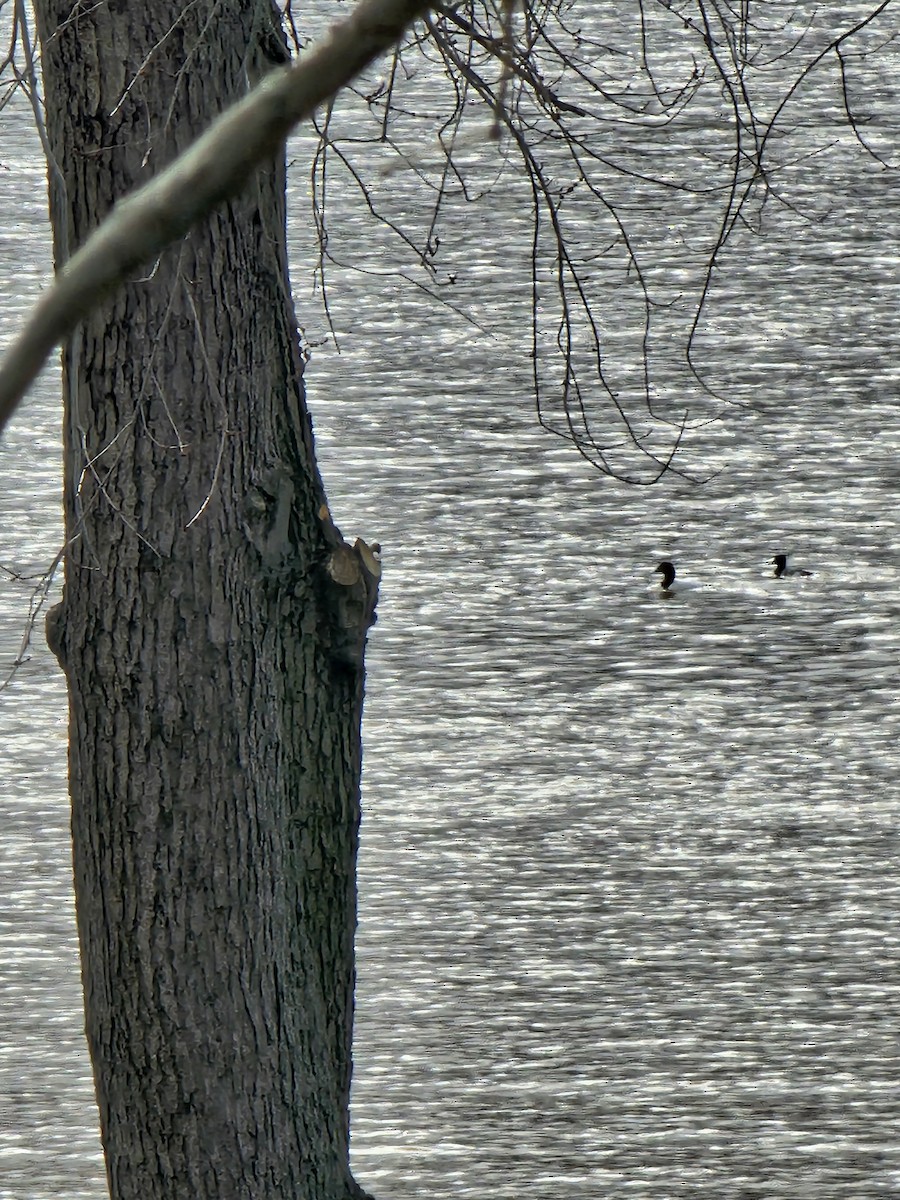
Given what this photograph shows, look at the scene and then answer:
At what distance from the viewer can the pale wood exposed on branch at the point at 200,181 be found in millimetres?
470

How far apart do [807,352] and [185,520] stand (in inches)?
140

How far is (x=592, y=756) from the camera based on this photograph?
13.5ft

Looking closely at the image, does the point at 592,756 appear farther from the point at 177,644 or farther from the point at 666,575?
the point at 177,644

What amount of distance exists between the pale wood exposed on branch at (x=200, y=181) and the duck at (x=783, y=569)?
13.7 feet

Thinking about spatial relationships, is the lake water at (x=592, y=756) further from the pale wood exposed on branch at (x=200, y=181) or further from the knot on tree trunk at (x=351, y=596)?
the pale wood exposed on branch at (x=200, y=181)

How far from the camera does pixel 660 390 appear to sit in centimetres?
506

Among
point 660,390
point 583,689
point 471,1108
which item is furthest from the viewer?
point 660,390

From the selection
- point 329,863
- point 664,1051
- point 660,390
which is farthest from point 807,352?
point 329,863

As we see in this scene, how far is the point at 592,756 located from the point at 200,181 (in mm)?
3712

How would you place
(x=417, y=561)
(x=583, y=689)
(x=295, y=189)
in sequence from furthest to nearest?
(x=295, y=189) → (x=417, y=561) → (x=583, y=689)

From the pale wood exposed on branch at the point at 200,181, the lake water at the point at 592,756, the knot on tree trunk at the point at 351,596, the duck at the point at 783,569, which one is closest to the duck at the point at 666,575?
the lake water at the point at 592,756

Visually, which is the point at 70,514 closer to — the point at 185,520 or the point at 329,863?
the point at 185,520

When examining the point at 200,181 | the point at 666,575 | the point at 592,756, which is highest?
the point at 200,181

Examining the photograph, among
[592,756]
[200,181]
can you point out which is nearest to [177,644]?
[200,181]
